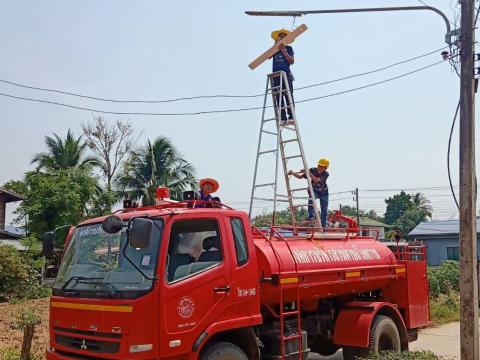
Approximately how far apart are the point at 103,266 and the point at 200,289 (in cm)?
109

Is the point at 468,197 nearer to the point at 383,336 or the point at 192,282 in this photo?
the point at 383,336

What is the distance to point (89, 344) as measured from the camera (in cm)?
564

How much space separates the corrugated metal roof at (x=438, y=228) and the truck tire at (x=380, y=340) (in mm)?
31997

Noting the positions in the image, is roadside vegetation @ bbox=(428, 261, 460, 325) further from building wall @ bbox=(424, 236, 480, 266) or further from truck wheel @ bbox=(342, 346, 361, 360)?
building wall @ bbox=(424, 236, 480, 266)

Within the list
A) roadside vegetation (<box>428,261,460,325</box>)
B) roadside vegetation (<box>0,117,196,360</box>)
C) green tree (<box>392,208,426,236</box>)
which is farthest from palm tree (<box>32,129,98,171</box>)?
green tree (<box>392,208,426,236</box>)

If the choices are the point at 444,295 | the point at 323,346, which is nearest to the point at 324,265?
the point at 323,346

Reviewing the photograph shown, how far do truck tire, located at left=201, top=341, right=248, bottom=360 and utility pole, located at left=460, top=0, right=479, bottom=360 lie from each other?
3315 mm

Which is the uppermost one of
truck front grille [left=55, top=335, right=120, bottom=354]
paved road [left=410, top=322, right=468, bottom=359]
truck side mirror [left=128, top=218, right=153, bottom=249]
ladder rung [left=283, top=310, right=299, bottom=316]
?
truck side mirror [left=128, top=218, right=153, bottom=249]

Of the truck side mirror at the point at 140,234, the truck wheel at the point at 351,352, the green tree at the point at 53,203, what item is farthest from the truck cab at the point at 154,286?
the green tree at the point at 53,203

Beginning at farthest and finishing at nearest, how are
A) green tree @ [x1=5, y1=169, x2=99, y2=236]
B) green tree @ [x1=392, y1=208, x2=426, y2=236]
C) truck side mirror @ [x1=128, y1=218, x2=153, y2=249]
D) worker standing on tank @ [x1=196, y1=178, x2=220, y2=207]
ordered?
green tree @ [x1=392, y1=208, x2=426, y2=236] < green tree @ [x1=5, y1=169, x2=99, y2=236] < worker standing on tank @ [x1=196, y1=178, x2=220, y2=207] < truck side mirror @ [x1=128, y1=218, x2=153, y2=249]

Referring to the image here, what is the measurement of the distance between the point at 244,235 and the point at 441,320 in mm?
9833

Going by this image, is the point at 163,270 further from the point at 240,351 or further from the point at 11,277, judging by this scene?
the point at 11,277

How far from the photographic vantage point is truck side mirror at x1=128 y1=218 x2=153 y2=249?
17.4ft

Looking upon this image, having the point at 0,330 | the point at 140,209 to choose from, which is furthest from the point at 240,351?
the point at 0,330
